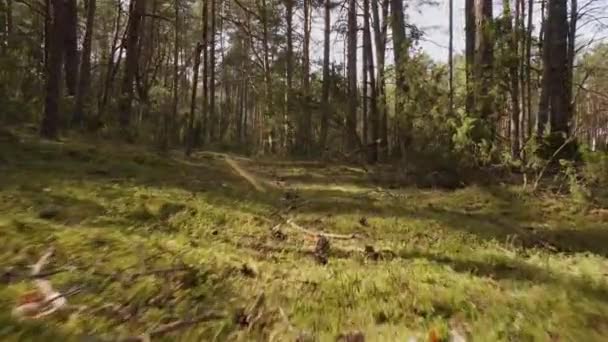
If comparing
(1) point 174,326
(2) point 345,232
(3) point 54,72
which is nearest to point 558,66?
(2) point 345,232

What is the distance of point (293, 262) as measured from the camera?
11.7 feet

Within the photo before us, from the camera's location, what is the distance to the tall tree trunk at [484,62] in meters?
7.28

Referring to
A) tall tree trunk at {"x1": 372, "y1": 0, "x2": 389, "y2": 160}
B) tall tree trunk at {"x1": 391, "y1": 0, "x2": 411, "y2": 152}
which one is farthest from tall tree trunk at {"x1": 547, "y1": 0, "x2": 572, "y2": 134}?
tall tree trunk at {"x1": 372, "y1": 0, "x2": 389, "y2": 160}

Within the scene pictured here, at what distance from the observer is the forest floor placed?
241 centimetres

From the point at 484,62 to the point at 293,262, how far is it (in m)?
5.52

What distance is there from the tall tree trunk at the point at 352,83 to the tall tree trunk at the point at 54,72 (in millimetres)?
6791

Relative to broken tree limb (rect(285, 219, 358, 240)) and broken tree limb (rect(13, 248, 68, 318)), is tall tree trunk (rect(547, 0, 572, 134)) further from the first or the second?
broken tree limb (rect(13, 248, 68, 318))

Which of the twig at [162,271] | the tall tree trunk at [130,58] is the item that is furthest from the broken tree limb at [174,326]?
the tall tree trunk at [130,58]

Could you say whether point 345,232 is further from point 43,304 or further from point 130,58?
point 130,58

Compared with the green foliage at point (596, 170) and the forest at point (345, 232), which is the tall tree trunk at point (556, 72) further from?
the green foliage at point (596, 170)

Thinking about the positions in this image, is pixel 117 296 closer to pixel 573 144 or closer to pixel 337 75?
pixel 573 144

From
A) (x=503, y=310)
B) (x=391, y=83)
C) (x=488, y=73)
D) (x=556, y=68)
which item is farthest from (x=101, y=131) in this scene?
(x=503, y=310)

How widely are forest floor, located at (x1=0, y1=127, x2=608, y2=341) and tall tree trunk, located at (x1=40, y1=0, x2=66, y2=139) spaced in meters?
3.07

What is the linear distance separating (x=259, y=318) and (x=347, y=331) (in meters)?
0.43
